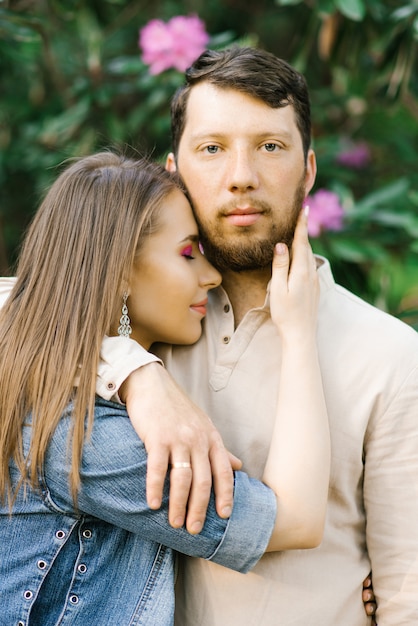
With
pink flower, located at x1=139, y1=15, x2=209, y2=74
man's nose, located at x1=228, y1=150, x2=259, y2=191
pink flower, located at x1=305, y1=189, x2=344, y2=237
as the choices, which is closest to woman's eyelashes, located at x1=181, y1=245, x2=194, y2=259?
man's nose, located at x1=228, y1=150, x2=259, y2=191

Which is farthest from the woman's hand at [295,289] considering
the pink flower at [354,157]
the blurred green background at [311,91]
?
the pink flower at [354,157]

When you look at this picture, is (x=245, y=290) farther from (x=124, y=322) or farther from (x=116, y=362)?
(x=116, y=362)

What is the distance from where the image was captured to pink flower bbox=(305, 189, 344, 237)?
3.29 meters

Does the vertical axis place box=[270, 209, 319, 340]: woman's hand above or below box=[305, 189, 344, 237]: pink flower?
above

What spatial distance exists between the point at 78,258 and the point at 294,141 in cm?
Answer: 60

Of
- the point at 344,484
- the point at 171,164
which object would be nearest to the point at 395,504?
the point at 344,484

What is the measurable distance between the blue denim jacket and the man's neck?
1.69 feet

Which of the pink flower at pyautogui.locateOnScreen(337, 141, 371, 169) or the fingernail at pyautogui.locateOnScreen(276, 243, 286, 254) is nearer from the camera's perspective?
the fingernail at pyautogui.locateOnScreen(276, 243, 286, 254)

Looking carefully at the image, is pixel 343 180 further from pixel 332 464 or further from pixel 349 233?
pixel 332 464

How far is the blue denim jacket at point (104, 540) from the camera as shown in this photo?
58.3 inches

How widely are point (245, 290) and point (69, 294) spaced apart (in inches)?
19.3

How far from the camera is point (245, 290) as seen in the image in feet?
6.40

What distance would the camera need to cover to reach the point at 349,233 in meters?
3.37

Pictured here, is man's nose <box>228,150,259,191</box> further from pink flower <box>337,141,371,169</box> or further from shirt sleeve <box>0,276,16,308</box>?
pink flower <box>337,141,371,169</box>
